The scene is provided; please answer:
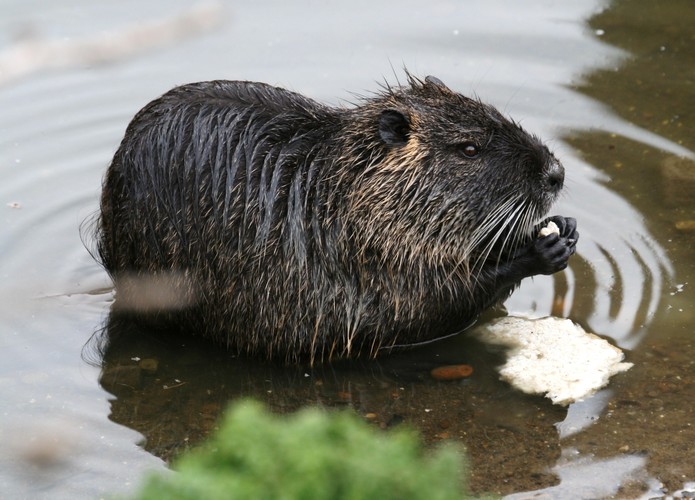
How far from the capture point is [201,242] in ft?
17.4

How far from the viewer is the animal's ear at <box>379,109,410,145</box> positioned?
528 cm

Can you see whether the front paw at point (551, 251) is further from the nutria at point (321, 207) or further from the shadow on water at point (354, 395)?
the shadow on water at point (354, 395)

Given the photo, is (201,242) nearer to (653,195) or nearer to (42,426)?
(42,426)

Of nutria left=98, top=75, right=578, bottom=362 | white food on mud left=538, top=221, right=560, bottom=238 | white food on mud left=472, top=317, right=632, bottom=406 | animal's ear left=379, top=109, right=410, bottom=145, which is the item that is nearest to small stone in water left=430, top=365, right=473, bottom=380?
white food on mud left=472, top=317, right=632, bottom=406

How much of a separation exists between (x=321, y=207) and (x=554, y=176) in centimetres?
106

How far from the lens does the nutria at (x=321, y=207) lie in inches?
207

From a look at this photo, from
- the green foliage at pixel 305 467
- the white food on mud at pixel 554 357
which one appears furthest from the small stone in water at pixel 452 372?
the green foliage at pixel 305 467

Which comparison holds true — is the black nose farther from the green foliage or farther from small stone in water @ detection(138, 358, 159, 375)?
the green foliage

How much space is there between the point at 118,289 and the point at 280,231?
99 centimetres

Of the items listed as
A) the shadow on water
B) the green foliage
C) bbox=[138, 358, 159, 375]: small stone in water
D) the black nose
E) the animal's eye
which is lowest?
the shadow on water

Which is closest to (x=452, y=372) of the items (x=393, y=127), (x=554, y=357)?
(x=554, y=357)

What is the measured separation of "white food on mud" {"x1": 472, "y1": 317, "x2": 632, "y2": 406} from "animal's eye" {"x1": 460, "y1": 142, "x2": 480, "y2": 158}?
923mm

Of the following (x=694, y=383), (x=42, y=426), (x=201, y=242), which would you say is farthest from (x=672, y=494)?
(x=42, y=426)

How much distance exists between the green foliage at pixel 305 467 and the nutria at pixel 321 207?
3349 millimetres
